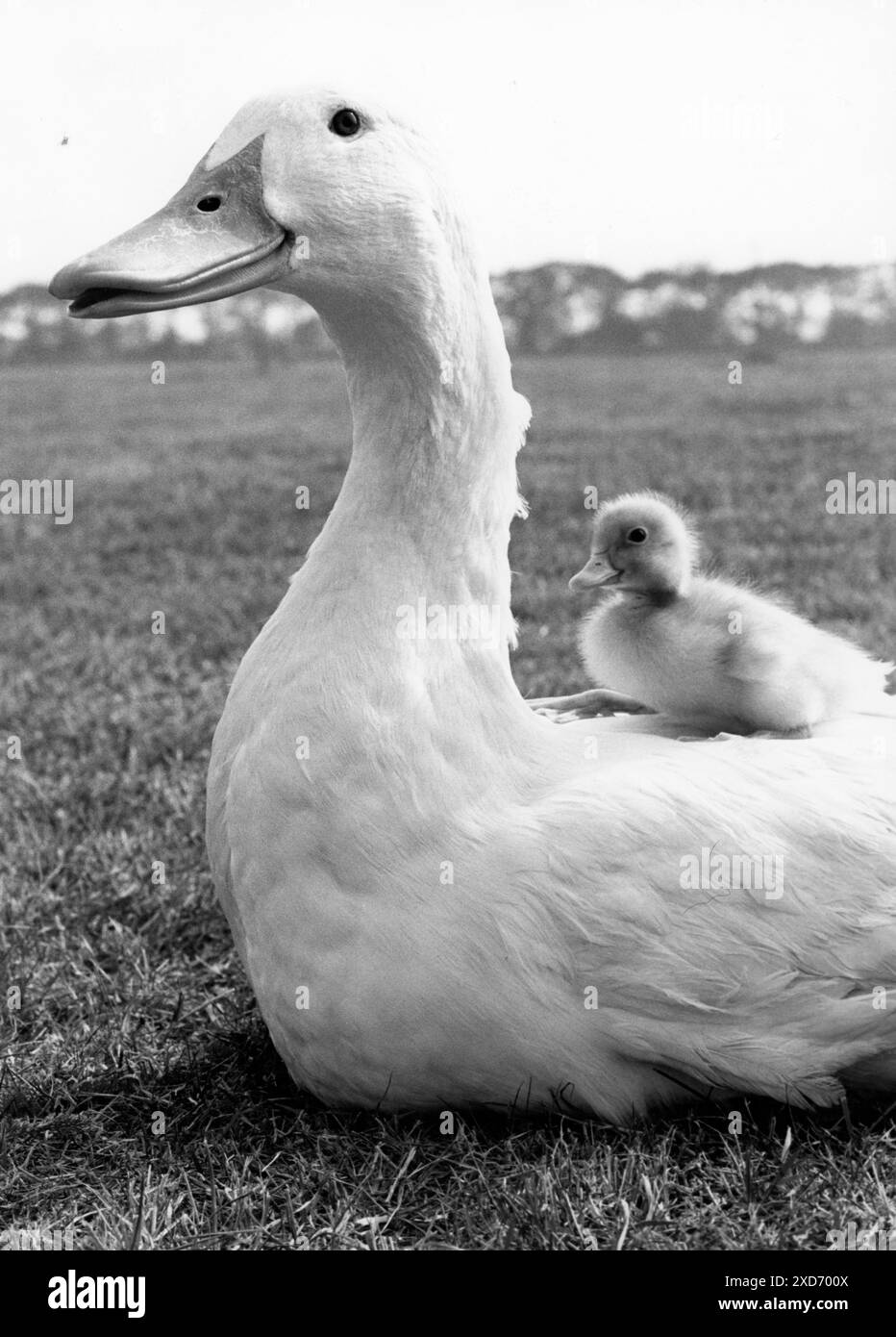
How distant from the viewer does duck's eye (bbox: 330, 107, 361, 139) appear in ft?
7.98

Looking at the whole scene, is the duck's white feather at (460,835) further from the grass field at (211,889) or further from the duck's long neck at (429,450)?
the grass field at (211,889)

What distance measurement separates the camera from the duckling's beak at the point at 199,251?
238cm

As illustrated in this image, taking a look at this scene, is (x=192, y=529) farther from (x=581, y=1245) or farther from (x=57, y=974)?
(x=581, y=1245)

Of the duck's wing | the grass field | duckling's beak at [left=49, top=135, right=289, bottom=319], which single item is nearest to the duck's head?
duckling's beak at [left=49, top=135, right=289, bottom=319]

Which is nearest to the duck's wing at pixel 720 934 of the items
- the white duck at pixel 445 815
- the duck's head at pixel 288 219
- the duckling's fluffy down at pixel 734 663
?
the white duck at pixel 445 815

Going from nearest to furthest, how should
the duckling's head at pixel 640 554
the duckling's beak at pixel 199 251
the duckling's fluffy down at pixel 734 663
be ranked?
1. the duckling's beak at pixel 199 251
2. the duckling's fluffy down at pixel 734 663
3. the duckling's head at pixel 640 554

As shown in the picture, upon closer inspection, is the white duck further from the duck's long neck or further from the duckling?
the duckling

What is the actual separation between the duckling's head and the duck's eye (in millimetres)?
1112

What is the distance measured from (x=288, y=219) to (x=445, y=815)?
979 millimetres

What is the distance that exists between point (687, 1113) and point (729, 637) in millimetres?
917

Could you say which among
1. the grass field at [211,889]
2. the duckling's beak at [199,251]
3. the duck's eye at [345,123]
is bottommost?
the grass field at [211,889]

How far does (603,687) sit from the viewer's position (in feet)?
11.7

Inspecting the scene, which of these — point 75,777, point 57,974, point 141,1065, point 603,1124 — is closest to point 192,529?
point 75,777

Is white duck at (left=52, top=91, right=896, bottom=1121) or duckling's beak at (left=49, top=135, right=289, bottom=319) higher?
duckling's beak at (left=49, top=135, right=289, bottom=319)
